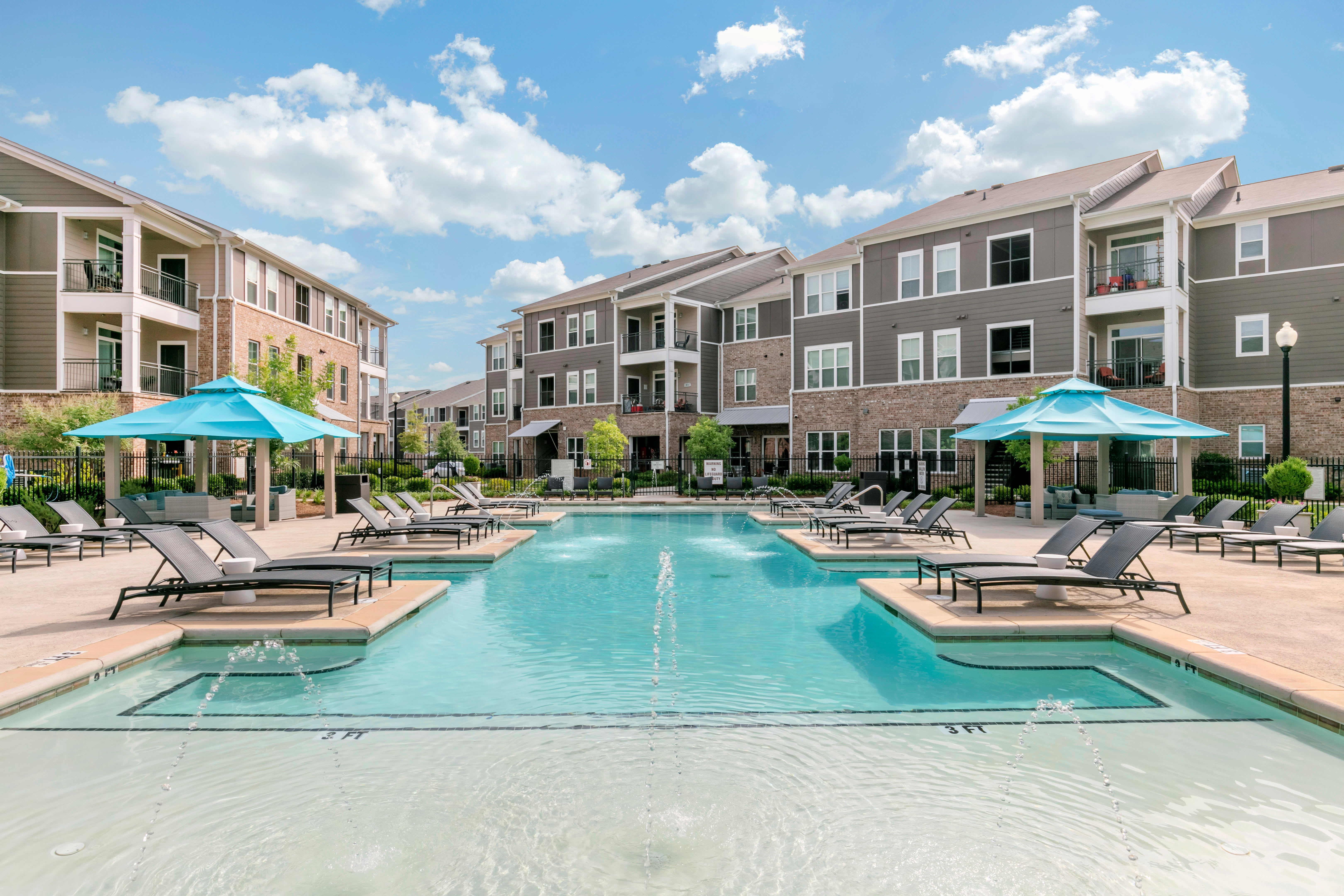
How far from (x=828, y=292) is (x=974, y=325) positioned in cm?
716

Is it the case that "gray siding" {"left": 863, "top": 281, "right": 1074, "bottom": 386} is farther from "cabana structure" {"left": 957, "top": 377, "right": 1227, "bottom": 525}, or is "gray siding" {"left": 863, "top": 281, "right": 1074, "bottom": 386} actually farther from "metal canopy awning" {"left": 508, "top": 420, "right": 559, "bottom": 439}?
"metal canopy awning" {"left": 508, "top": 420, "right": 559, "bottom": 439}

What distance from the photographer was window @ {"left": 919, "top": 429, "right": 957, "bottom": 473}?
2642 centimetres

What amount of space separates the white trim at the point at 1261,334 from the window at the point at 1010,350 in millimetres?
7190

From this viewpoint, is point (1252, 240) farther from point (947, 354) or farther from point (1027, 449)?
point (1027, 449)

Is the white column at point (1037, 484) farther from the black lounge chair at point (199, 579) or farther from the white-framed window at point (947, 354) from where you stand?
the black lounge chair at point (199, 579)

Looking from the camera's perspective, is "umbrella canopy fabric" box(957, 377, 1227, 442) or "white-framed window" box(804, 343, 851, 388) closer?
"umbrella canopy fabric" box(957, 377, 1227, 442)

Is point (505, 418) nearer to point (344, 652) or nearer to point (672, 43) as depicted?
point (672, 43)

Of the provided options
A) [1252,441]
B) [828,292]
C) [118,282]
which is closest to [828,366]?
[828,292]

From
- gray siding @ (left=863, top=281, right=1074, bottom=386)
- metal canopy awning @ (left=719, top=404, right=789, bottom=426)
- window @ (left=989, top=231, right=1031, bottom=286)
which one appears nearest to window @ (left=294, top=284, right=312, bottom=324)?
metal canopy awning @ (left=719, top=404, right=789, bottom=426)

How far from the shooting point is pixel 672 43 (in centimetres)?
1888

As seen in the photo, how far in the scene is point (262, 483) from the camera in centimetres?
1593

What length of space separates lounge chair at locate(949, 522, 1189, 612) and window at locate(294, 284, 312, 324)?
110 feet

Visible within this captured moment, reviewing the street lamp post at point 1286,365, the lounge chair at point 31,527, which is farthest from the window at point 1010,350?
the lounge chair at point 31,527

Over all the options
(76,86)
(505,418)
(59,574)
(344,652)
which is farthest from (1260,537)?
(505,418)
